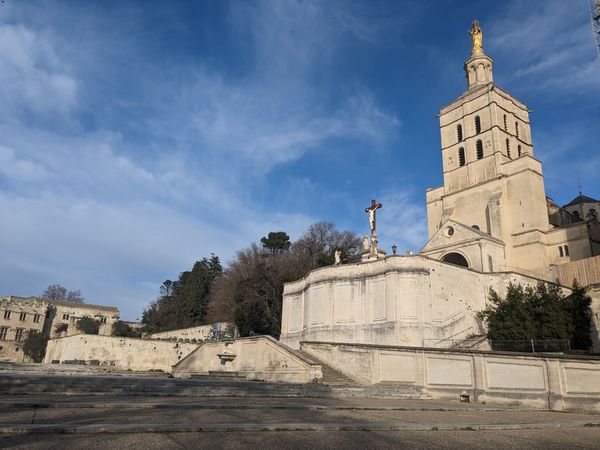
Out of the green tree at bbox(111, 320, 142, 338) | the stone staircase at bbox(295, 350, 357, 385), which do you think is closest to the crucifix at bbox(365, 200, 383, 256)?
the stone staircase at bbox(295, 350, 357, 385)

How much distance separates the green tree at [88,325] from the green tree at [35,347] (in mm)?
6069

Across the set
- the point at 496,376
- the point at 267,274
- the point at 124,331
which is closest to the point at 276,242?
the point at 267,274

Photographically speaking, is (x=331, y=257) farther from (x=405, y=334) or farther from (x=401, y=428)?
(x=401, y=428)

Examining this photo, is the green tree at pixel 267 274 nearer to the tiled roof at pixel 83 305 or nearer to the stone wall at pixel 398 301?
the stone wall at pixel 398 301

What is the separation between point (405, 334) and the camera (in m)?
28.4

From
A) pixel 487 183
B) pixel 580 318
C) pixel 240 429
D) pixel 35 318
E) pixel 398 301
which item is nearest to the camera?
pixel 240 429

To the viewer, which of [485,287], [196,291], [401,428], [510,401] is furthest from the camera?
[196,291]

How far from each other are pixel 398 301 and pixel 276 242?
29.8 meters

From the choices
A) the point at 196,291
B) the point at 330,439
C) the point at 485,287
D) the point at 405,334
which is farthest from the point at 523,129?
the point at 330,439

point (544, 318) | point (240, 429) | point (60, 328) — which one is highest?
point (60, 328)

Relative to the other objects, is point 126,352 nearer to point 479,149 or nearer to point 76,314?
point 76,314

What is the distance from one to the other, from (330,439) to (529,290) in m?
27.0

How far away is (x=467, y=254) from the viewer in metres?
37.8

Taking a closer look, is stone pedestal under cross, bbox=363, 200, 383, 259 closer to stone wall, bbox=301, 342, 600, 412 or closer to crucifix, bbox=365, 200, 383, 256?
crucifix, bbox=365, 200, 383, 256
